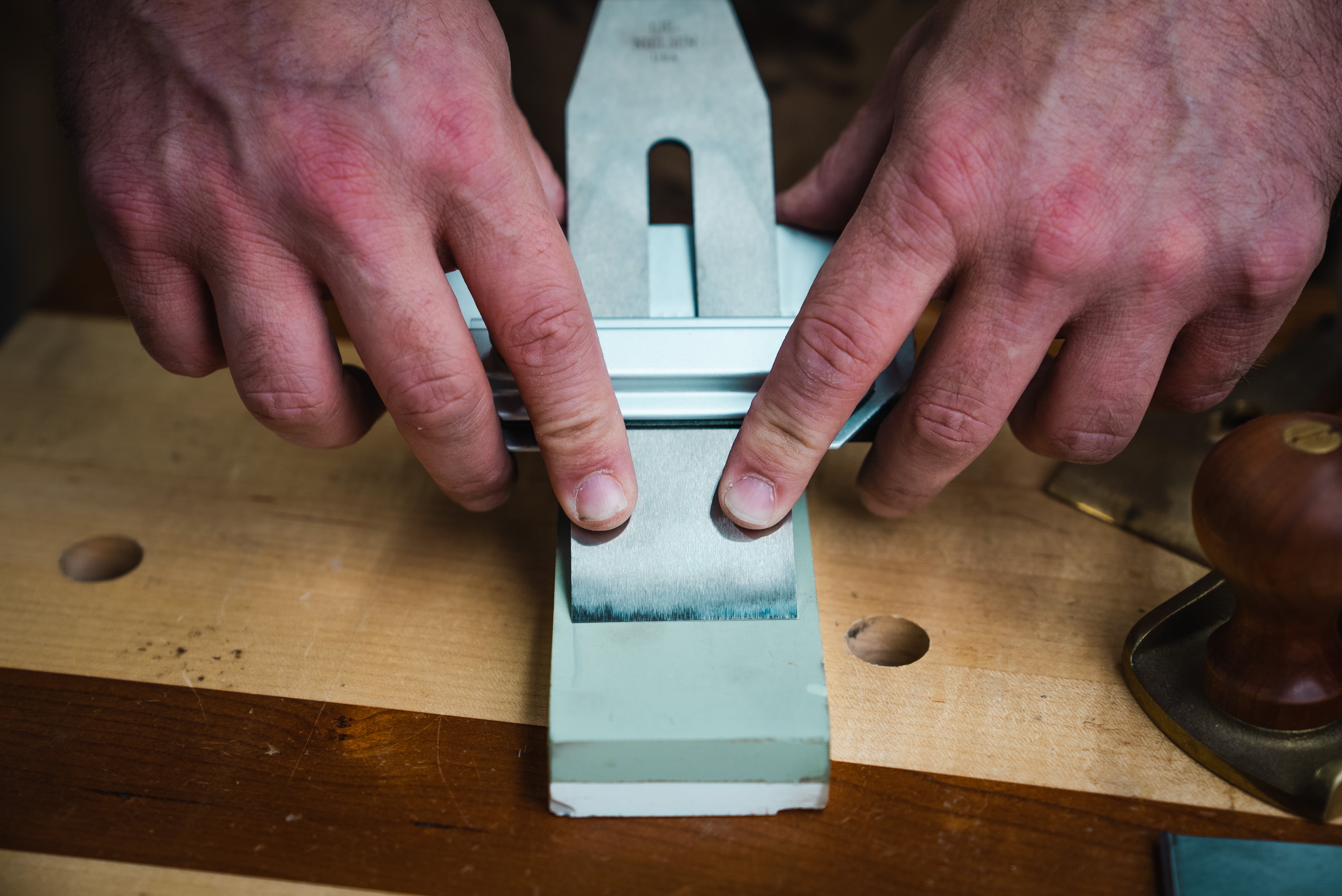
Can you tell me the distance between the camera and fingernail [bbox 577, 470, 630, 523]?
1.97ft

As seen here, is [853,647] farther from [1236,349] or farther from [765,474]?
[1236,349]

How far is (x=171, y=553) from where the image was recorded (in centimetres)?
75

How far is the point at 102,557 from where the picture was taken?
2.54 ft

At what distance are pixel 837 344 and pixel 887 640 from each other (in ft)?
0.81

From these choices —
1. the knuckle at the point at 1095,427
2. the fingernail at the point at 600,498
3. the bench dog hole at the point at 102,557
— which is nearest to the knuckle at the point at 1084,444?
the knuckle at the point at 1095,427

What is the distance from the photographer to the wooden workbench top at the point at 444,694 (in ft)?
1.74

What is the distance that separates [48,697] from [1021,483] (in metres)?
0.77

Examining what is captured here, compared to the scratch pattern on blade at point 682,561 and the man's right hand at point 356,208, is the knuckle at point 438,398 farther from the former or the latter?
the scratch pattern on blade at point 682,561

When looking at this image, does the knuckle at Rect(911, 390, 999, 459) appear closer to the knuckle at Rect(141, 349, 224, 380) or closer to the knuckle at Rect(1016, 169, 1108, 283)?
the knuckle at Rect(1016, 169, 1108, 283)

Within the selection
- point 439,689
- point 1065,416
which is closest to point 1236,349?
point 1065,416

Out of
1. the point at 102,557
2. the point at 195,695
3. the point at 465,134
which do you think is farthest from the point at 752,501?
the point at 102,557

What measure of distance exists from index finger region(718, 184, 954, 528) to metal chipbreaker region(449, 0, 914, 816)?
1.2 inches

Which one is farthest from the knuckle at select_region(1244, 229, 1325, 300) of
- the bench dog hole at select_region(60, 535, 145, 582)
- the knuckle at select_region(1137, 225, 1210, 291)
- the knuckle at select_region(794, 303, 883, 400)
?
the bench dog hole at select_region(60, 535, 145, 582)

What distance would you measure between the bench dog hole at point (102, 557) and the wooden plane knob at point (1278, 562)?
2.56ft
